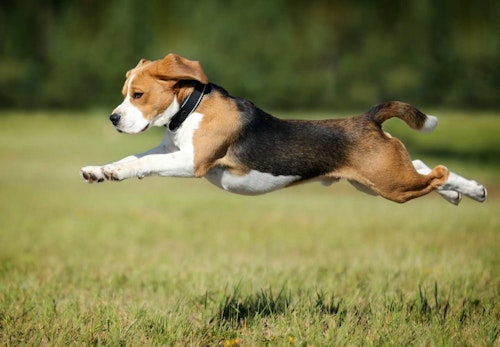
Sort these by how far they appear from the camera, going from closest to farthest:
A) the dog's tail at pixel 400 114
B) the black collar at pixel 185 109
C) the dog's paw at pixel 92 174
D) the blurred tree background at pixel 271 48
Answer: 1. the dog's paw at pixel 92 174
2. the black collar at pixel 185 109
3. the dog's tail at pixel 400 114
4. the blurred tree background at pixel 271 48

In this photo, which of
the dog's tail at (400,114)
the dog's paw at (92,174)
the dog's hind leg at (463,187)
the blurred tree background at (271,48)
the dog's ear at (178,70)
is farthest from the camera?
the blurred tree background at (271,48)

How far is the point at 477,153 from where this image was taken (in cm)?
2398

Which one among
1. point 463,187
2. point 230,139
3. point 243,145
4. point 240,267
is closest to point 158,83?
point 230,139

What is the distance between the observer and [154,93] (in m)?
4.80

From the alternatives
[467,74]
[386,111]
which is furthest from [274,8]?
[386,111]

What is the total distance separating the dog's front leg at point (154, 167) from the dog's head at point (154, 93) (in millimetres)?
261

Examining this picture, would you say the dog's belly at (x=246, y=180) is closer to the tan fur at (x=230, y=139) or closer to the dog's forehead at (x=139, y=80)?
the tan fur at (x=230, y=139)

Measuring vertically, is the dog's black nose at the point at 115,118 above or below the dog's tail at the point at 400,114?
below

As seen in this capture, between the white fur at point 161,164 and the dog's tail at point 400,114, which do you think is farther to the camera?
the dog's tail at point 400,114

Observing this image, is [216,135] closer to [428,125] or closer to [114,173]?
[114,173]

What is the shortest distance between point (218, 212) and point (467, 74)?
16984mm

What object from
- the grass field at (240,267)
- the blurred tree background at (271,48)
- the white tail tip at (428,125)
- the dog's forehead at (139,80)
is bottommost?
the grass field at (240,267)

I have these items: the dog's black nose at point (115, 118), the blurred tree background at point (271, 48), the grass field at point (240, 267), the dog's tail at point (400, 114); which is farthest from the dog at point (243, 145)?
the blurred tree background at point (271, 48)

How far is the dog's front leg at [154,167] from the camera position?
4.54 metres
